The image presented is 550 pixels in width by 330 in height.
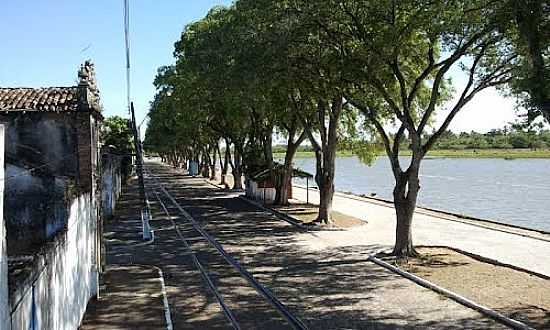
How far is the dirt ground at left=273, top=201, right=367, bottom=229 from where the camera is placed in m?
27.0

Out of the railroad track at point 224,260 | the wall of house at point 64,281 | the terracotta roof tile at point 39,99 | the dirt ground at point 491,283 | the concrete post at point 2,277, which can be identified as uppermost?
the terracotta roof tile at point 39,99

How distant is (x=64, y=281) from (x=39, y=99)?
281 inches

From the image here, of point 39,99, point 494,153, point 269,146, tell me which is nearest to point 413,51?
point 39,99

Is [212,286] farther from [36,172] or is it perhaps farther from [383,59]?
[383,59]

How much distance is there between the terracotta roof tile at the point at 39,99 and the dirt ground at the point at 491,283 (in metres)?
9.44

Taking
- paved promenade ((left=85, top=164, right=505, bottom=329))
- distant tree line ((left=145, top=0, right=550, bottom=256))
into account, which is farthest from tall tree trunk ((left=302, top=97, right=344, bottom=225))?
paved promenade ((left=85, top=164, right=505, bottom=329))

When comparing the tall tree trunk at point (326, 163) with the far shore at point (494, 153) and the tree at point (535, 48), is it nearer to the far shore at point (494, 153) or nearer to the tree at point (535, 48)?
the tree at point (535, 48)

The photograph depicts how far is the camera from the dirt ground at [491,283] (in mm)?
12477

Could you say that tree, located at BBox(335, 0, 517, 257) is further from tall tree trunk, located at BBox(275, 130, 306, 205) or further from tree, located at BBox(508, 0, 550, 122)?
tall tree trunk, located at BBox(275, 130, 306, 205)

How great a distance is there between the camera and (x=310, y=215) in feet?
96.7

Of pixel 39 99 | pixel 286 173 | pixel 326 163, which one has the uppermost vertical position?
pixel 39 99

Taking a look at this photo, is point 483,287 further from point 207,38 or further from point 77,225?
point 207,38

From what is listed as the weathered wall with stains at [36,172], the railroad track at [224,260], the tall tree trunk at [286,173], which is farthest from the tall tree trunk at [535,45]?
the tall tree trunk at [286,173]

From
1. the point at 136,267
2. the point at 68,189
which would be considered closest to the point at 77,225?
the point at 68,189
